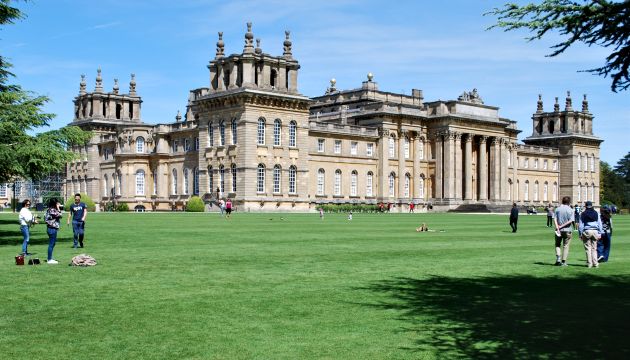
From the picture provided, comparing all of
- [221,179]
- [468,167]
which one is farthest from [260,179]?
[468,167]

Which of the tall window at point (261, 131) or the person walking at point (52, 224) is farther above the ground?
the tall window at point (261, 131)

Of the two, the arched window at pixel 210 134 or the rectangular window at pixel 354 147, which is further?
the rectangular window at pixel 354 147

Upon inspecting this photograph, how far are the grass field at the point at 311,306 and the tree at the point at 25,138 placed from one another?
450cm

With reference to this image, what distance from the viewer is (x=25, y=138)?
1081 inches

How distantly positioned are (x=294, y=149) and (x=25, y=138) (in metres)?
51.2

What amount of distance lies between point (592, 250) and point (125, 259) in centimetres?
1244

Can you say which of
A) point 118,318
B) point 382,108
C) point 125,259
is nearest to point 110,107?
point 382,108

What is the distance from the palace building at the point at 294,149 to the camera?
246ft

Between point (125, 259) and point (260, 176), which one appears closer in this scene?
point (125, 259)

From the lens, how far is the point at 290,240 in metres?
28.9

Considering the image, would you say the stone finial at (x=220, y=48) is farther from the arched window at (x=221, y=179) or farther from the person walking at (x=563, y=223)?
the person walking at (x=563, y=223)

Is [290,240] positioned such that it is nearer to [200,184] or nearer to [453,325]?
[453,325]

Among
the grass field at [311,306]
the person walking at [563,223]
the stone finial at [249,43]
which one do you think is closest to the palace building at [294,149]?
the stone finial at [249,43]

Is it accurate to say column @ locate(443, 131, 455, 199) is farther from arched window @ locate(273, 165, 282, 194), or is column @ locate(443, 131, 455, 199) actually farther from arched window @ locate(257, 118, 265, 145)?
arched window @ locate(257, 118, 265, 145)
